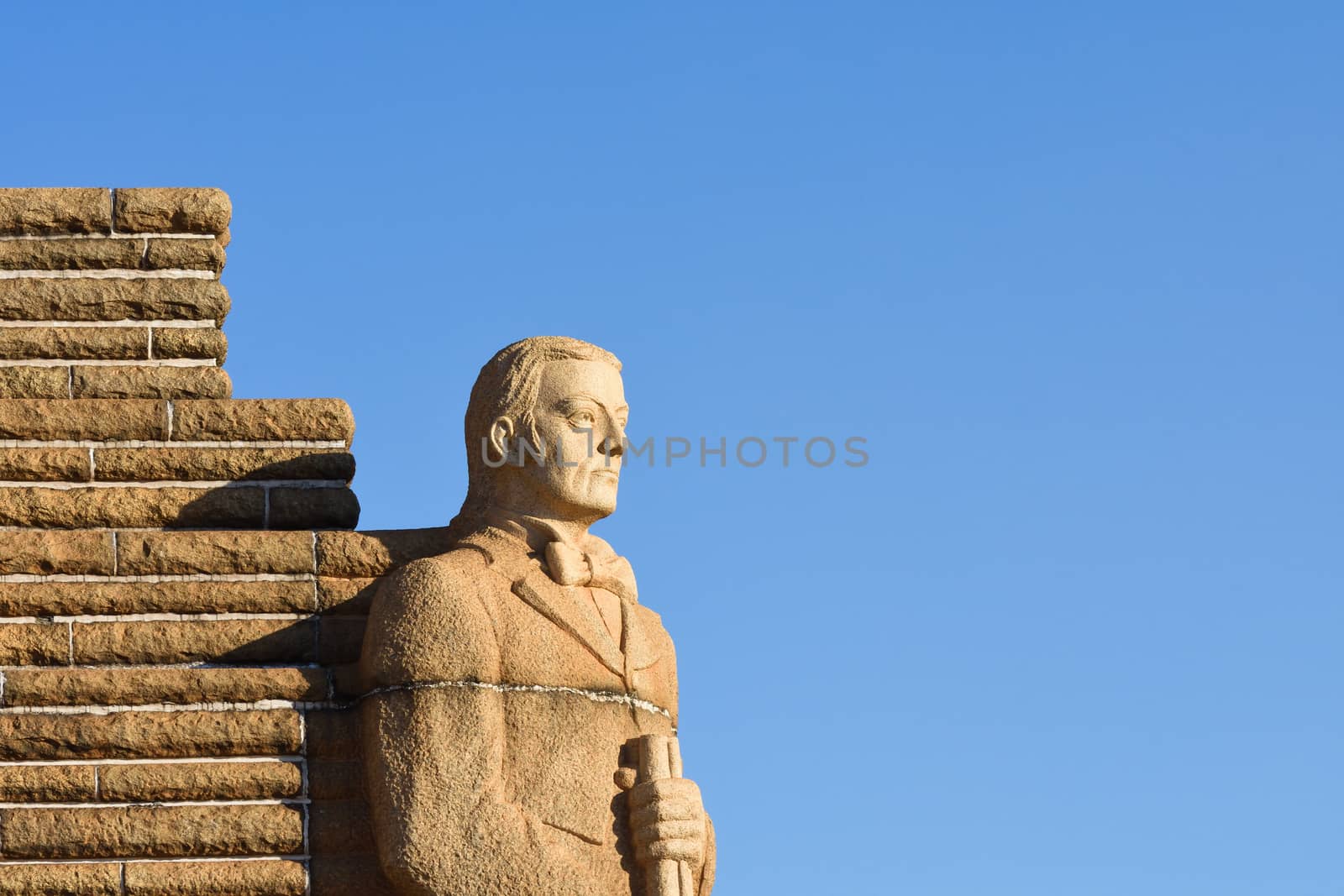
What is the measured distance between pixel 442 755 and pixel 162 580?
1.63 meters

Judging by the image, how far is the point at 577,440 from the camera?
1144cm

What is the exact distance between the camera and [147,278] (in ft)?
38.6

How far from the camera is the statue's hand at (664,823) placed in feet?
35.2

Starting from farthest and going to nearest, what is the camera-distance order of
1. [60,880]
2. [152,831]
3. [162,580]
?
[162,580]
[152,831]
[60,880]

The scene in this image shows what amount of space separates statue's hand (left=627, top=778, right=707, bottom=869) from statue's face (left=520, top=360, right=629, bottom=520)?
1365 millimetres

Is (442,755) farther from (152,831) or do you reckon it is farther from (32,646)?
(32,646)

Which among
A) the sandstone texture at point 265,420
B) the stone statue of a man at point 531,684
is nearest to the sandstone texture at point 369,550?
the stone statue of a man at point 531,684

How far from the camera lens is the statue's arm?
1039 cm

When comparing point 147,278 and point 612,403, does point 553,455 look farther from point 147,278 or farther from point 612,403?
point 147,278

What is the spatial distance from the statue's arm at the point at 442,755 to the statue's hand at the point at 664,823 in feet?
1.28

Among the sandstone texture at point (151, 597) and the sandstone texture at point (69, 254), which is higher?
the sandstone texture at point (69, 254)

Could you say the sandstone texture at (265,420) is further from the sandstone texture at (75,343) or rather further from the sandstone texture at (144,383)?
the sandstone texture at (75,343)

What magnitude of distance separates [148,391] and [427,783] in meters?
A: 2.44

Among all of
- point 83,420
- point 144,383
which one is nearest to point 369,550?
point 144,383
